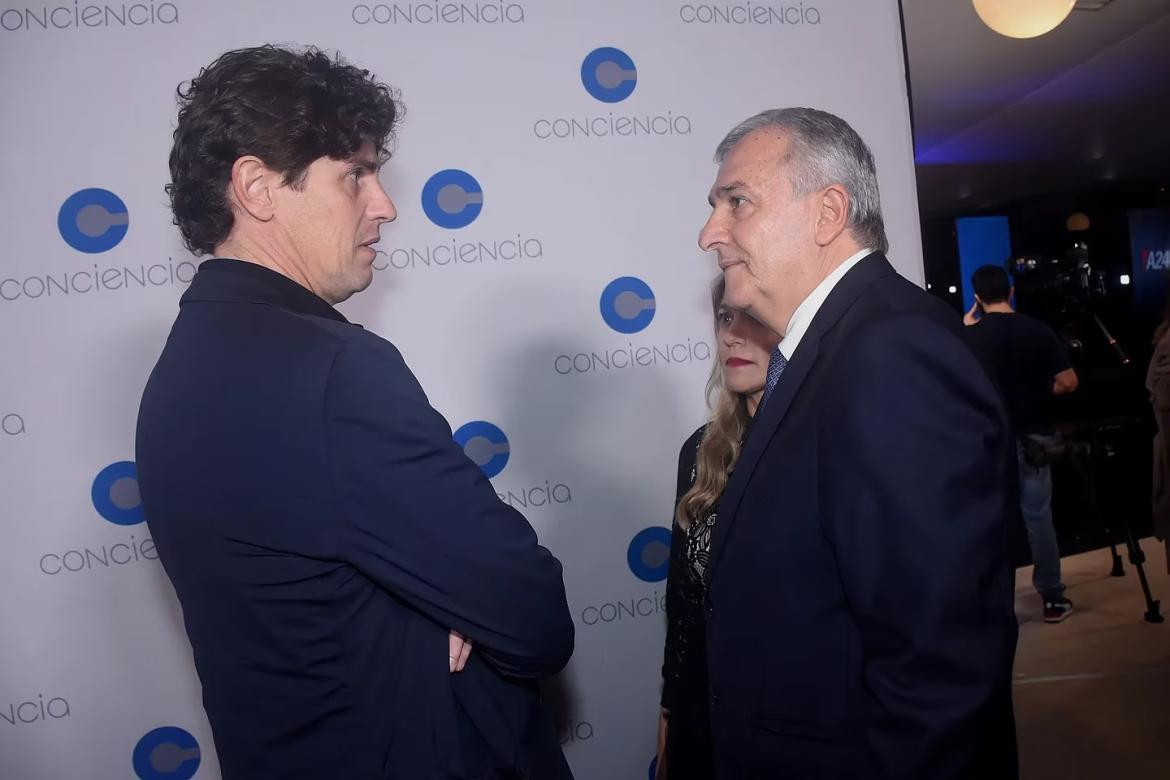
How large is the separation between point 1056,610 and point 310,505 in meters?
4.50

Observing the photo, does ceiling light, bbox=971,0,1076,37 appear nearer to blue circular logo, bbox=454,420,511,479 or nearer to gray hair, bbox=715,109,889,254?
gray hair, bbox=715,109,889,254

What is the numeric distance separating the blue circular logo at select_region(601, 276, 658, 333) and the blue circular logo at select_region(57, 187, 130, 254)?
116 centimetres

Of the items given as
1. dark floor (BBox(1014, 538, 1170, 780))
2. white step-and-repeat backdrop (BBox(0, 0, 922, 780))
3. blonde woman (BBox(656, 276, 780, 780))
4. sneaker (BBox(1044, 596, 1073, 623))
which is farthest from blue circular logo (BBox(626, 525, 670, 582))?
sneaker (BBox(1044, 596, 1073, 623))

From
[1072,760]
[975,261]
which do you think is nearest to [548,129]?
[1072,760]

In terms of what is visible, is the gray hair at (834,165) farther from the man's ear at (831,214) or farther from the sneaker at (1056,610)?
the sneaker at (1056,610)

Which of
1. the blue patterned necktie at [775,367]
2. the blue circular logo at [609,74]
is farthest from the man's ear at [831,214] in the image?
the blue circular logo at [609,74]

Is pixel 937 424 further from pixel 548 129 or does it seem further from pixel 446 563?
pixel 548 129

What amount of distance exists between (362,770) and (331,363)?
0.54 metres

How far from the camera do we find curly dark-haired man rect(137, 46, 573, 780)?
94cm

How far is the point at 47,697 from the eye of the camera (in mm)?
1744

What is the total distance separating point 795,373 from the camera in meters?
1.12

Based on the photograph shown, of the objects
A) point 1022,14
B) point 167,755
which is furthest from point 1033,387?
point 167,755

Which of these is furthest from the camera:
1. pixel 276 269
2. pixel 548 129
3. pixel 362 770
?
pixel 548 129

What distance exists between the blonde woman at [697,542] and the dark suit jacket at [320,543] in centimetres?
62
